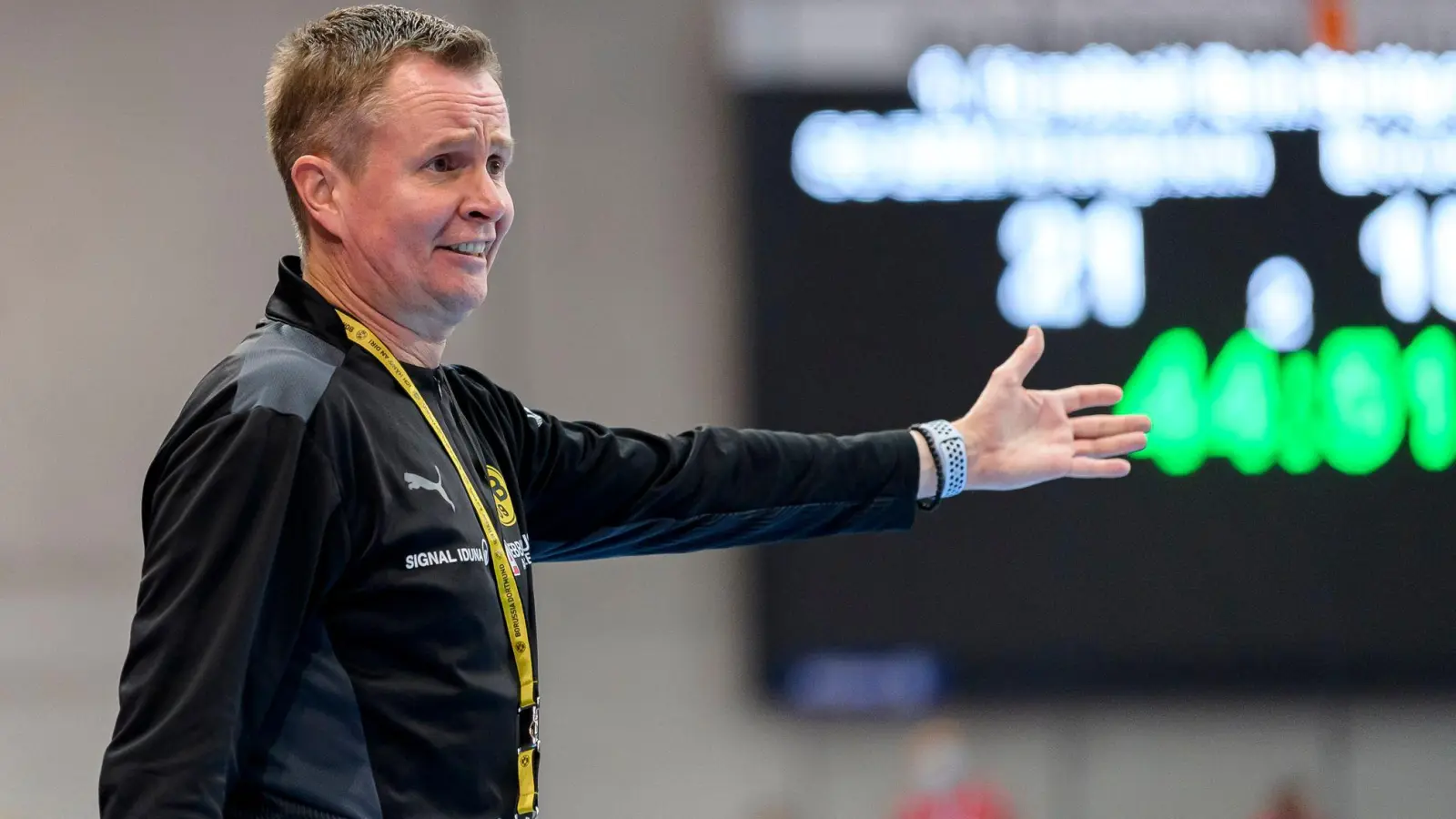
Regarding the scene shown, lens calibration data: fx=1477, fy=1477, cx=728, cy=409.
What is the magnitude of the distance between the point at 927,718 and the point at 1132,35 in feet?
6.52

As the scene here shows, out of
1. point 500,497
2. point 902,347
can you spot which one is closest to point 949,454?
point 500,497

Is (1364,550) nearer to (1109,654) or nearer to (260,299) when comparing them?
(1109,654)

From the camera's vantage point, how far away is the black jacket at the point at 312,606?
1143 millimetres

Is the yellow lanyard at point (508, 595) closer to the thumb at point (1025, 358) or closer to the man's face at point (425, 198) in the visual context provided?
the man's face at point (425, 198)

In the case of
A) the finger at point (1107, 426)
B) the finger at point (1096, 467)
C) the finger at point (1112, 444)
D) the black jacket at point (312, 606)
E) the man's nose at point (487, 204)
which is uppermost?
the man's nose at point (487, 204)

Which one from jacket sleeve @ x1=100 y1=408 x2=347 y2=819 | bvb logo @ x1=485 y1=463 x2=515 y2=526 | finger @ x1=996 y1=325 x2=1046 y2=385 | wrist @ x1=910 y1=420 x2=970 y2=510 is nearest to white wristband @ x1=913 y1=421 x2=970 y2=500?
wrist @ x1=910 y1=420 x2=970 y2=510

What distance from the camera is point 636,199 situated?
13.8 ft

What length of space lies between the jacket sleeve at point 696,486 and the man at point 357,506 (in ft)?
0.06

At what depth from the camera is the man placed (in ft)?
3.81

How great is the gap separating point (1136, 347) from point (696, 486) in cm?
238

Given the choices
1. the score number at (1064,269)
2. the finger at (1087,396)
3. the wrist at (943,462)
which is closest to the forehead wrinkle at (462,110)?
the wrist at (943,462)

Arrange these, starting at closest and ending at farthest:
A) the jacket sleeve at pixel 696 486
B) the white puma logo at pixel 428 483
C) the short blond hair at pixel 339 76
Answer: the white puma logo at pixel 428 483 < the short blond hair at pixel 339 76 < the jacket sleeve at pixel 696 486

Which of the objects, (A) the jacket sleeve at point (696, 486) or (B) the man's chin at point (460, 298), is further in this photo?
(A) the jacket sleeve at point (696, 486)

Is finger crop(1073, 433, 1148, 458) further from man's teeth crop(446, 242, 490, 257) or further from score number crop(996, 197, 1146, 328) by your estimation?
score number crop(996, 197, 1146, 328)
